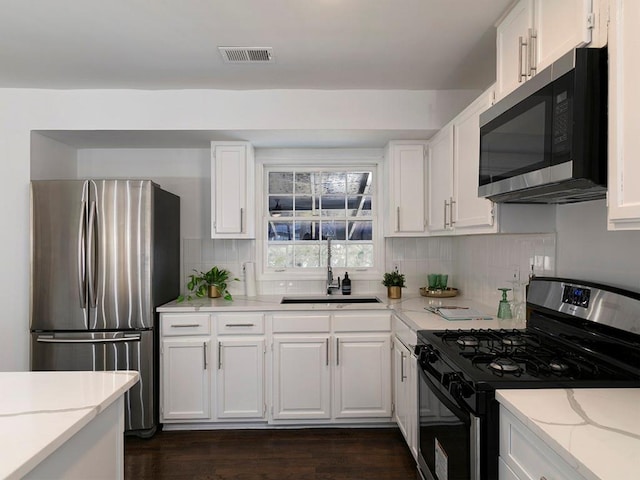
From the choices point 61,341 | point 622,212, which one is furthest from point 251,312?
point 622,212

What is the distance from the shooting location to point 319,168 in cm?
373

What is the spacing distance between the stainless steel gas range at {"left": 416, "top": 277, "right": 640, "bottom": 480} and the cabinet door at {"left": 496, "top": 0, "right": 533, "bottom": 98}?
93 centimetres

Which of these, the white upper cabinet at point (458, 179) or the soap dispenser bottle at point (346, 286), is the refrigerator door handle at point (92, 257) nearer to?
the soap dispenser bottle at point (346, 286)

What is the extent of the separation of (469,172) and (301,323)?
1.52 meters

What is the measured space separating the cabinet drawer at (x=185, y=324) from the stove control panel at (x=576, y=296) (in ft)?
7.34

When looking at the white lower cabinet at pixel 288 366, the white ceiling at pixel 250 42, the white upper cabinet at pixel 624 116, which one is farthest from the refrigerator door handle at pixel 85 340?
the white upper cabinet at pixel 624 116

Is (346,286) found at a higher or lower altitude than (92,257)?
lower

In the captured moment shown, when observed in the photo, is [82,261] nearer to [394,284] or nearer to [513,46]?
[394,284]

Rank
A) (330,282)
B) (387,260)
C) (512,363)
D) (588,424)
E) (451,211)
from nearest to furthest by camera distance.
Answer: (588,424) → (512,363) → (451,211) → (330,282) → (387,260)

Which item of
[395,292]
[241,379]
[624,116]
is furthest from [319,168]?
[624,116]

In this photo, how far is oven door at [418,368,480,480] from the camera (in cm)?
149

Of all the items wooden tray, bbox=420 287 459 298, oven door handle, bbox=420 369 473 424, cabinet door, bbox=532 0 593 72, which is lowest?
oven door handle, bbox=420 369 473 424

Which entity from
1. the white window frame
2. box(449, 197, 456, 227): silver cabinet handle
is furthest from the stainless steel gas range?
the white window frame

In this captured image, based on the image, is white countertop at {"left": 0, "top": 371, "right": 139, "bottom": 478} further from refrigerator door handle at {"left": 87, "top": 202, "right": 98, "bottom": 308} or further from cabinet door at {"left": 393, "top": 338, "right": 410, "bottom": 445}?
cabinet door at {"left": 393, "top": 338, "right": 410, "bottom": 445}
